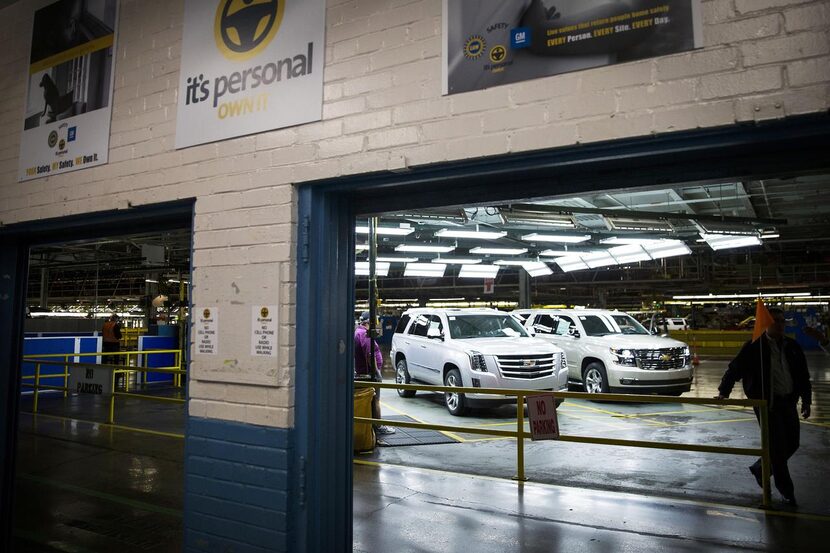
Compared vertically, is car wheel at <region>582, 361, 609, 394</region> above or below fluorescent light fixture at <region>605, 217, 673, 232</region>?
below

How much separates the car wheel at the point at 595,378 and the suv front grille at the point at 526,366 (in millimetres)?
1960

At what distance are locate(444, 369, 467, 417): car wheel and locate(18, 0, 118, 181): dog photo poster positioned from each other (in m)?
7.63

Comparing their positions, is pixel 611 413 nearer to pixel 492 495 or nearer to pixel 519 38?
pixel 492 495

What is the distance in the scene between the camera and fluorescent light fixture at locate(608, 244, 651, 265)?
48.1ft

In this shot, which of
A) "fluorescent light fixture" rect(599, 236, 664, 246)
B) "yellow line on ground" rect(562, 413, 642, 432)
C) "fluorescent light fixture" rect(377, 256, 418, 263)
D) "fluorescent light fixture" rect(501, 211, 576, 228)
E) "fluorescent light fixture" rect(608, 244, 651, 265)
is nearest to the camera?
"yellow line on ground" rect(562, 413, 642, 432)

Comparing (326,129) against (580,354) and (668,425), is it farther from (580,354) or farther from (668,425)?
(580,354)

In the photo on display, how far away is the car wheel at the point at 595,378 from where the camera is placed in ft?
40.0

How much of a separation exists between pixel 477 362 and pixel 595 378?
3538 millimetres

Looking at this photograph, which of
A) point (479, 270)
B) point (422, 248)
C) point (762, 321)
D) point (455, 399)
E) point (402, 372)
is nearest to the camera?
point (762, 321)

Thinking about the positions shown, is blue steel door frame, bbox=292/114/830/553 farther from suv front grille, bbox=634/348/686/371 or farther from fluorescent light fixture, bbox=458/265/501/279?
fluorescent light fixture, bbox=458/265/501/279

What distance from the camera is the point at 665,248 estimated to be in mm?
14422

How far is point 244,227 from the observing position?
12.7 ft

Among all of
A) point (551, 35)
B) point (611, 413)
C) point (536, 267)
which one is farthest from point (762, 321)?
point (536, 267)

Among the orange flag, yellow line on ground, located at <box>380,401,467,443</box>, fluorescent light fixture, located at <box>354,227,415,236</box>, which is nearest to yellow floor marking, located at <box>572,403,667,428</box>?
yellow line on ground, located at <box>380,401,467,443</box>
